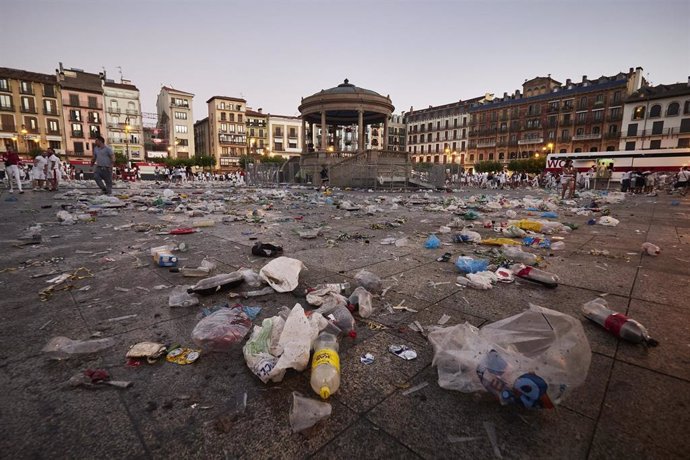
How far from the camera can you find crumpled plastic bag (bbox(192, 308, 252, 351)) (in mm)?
1782

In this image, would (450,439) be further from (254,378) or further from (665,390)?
(665,390)

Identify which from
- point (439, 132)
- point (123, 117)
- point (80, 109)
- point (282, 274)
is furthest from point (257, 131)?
point (282, 274)

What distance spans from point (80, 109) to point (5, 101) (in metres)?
7.68

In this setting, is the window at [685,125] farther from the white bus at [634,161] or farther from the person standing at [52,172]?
the person standing at [52,172]

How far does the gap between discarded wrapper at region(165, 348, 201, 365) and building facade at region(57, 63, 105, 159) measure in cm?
5920

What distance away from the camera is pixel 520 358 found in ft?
4.98

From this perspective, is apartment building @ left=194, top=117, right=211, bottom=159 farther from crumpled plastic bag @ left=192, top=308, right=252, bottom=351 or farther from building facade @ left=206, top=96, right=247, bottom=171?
crumpled plastic bag @ left=192, top=308, right=252, bottom=351

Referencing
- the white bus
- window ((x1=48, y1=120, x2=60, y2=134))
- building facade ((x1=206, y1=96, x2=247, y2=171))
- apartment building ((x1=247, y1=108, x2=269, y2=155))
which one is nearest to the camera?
the white bus

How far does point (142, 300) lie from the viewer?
2.44 meters

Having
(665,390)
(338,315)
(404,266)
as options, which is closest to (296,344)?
(338,315)

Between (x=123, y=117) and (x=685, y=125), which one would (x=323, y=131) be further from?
(x=685, y=125)

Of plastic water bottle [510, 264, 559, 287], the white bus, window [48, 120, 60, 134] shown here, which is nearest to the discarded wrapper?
plastic water bottle [510, 264, 559, 287]

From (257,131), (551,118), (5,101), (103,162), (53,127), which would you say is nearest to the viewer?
(103,162)

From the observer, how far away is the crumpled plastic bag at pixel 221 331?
5.85ft
